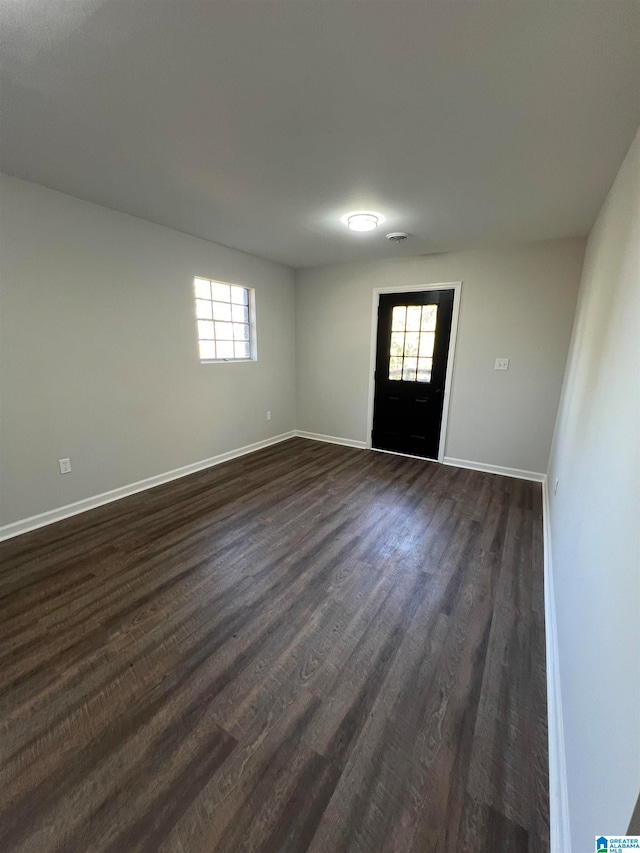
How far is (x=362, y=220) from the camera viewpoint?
275cm

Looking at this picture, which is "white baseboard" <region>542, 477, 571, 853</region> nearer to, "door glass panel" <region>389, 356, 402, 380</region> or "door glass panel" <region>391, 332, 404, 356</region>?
"door glass panel" <region>389, 356, 402, 380</region>

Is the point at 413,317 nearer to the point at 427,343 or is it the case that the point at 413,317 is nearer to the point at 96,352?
the point at 427,343

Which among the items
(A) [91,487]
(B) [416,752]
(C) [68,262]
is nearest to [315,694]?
(B) [416,752]

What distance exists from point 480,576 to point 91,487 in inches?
123

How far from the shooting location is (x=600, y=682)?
902 mm

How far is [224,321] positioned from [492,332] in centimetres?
306

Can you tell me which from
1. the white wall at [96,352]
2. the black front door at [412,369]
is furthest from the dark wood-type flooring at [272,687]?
the black front door at [412,369]

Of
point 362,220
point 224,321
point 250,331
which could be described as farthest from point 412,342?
point 224,321

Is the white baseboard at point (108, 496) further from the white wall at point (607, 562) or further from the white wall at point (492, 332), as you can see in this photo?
the white wall at point (607, 562)

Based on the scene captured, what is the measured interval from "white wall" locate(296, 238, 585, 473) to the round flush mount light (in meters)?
1.31

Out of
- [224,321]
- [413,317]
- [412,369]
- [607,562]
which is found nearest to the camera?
[607,562]

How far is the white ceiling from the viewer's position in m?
1.10

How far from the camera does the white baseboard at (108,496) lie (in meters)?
2.50

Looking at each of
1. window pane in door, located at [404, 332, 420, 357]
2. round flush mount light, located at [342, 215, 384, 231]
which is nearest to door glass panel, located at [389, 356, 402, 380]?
window pane in door, located at [404, 332, 420, 357]
